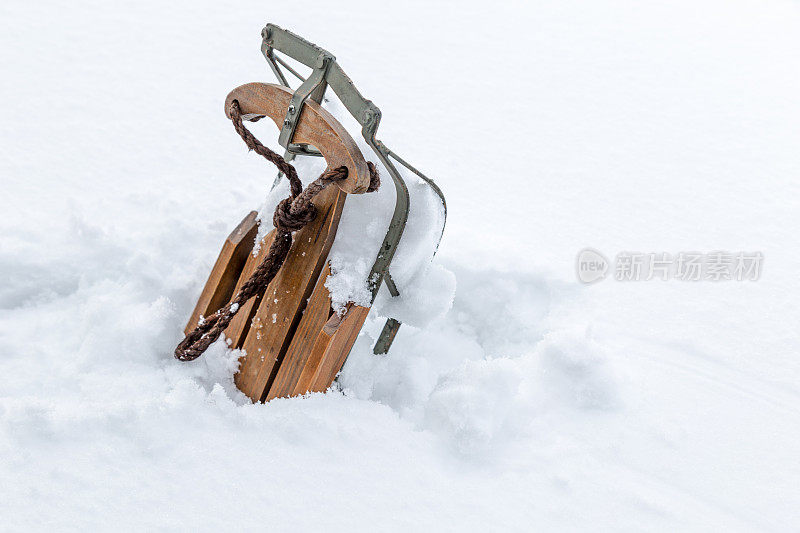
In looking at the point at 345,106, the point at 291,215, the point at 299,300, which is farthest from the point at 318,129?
the point at 299,300

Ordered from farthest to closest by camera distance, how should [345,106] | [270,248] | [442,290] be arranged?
[442,290] → [270,248] → [345,106]

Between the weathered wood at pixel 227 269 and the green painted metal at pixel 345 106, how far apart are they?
0.24 m

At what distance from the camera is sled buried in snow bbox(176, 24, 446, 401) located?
4.27ft

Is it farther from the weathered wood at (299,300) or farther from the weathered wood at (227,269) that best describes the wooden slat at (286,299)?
the weathered wood at (227,269)

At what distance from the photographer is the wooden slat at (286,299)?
55.2 inches

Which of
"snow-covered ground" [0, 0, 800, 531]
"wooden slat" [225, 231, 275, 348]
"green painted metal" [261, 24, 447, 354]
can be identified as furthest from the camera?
"wooden slat" [225, 231, 275, 348]

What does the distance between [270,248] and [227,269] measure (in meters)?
0.20

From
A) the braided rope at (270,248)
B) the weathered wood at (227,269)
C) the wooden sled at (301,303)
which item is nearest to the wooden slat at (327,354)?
the wooden sled at (301,303)

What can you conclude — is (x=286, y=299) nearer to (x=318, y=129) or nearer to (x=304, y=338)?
(x=304, y=338)

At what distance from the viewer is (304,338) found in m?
1.42

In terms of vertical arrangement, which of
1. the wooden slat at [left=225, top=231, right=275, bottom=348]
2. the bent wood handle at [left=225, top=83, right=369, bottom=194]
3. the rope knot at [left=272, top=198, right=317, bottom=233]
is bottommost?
the wooden slat at [left=225, top=231, right=275, bottom=348]

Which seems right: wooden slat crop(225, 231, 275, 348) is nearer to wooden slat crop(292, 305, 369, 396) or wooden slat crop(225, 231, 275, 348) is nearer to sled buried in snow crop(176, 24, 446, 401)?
sled buried in snow crop(176, 24, 446, 401)

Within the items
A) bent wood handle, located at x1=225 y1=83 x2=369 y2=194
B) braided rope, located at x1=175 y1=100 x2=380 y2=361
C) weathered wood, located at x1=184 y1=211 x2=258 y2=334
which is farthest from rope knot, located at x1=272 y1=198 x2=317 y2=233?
weathered wood, located at x1=184 y1=211 x2=258 y2=334

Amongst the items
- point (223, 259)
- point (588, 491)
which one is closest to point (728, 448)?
point (588, 491)
